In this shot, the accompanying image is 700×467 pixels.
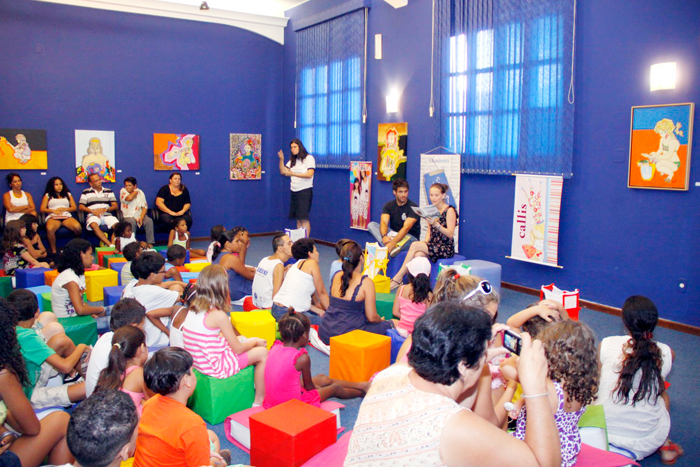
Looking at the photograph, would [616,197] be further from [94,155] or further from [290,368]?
[94,155]

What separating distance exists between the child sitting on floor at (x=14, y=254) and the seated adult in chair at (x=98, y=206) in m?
2.02

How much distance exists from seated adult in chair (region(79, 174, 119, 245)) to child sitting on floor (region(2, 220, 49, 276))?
2025 mm

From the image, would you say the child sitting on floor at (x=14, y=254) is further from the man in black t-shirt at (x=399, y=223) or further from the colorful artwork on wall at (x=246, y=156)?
the colorful artwork on wall at (x=246, y=156)

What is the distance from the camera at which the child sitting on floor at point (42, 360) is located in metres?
3.14

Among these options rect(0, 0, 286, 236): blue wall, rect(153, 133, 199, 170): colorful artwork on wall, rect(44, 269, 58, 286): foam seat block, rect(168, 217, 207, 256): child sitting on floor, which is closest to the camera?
rect(44, 269, 58, 286): foam seat block

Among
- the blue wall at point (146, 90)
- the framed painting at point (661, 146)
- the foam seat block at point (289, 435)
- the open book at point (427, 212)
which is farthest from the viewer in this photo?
the blue wall at point (146, 90)

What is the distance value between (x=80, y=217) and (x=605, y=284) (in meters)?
7.89

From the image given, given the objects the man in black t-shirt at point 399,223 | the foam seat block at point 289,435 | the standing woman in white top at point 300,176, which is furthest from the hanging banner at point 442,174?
the foam seat block at point 289,435

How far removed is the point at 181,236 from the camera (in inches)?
363

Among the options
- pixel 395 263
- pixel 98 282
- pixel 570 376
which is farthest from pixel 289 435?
pixel 395 263

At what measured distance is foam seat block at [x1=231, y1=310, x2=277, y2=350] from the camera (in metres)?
4.57

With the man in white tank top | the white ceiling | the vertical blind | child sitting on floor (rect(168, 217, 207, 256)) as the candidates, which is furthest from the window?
the man in white tank top

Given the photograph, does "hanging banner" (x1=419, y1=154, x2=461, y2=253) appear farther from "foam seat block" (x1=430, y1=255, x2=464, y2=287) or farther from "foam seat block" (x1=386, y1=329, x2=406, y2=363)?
"foam seat block" (x1=386, y1=329, x2=406, y2=363)

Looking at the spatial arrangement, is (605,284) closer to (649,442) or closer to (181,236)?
(649,442)
